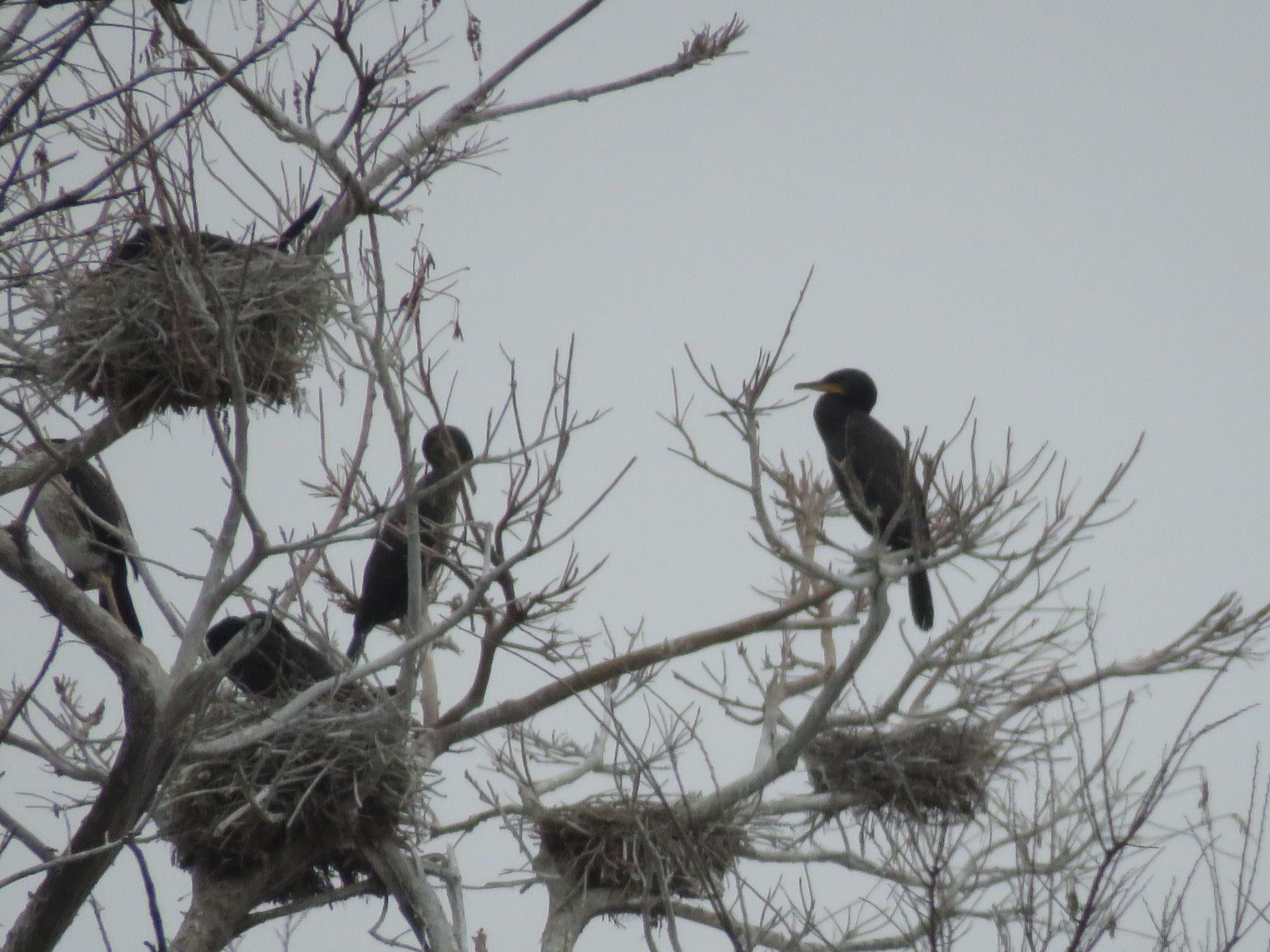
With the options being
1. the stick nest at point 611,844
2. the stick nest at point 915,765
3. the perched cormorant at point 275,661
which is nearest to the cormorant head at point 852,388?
the stick nest at point 915,765

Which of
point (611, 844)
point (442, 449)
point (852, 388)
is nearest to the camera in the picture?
point (611, 844)

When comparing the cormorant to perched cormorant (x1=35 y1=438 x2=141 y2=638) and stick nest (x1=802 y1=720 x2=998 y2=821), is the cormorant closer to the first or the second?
stick nest (x1=802 y1=720 x2=998 y2=821)

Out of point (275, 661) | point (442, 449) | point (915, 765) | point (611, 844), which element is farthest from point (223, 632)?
point (915, 765)

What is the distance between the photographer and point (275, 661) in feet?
23.5

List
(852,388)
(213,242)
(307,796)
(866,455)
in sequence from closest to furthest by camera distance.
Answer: (307,796)
(213,242)
(866,455)
(852,388)

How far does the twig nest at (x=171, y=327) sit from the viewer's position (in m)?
5.25

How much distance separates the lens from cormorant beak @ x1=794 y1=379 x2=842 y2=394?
27.9 ft

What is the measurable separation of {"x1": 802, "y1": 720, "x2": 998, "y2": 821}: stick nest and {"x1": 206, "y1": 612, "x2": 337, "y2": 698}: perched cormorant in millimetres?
2705

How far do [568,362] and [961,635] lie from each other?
3.12 m

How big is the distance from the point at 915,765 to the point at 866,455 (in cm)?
182

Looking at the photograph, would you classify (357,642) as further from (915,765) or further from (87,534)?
(915,765)

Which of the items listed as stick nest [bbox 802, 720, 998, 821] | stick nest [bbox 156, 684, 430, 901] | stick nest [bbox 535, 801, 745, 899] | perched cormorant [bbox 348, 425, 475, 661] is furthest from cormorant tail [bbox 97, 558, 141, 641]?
stick nest [bbox 802, 720, 998, 821]

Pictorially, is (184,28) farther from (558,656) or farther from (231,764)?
(231,764)

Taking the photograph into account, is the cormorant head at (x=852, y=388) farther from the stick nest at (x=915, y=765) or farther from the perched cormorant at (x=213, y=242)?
the perched cormorant at (x=213, y=242)
